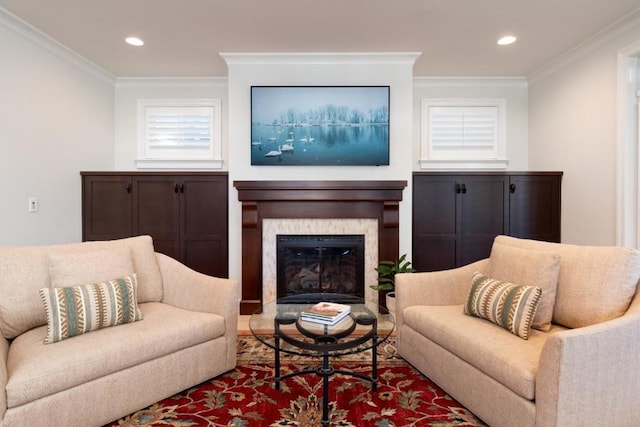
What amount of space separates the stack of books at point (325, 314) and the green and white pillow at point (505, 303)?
2.42 feet

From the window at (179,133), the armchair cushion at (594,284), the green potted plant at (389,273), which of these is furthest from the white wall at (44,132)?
the armchair cushion at (594,284)

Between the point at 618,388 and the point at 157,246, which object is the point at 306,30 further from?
the point at 618,388

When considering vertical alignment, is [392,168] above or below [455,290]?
above

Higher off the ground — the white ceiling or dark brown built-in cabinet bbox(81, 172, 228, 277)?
the white ceiling

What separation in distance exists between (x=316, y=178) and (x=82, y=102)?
2.55m

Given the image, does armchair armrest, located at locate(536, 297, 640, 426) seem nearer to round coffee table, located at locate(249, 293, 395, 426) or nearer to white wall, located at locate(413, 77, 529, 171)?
round coffee table, located at locate(249, 293, 395, 426)

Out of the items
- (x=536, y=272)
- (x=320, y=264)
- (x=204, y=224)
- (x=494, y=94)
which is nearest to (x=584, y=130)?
(x=494, y=94)

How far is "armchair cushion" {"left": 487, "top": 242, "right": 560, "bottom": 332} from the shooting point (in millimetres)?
1893

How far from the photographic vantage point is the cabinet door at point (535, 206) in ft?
12.6

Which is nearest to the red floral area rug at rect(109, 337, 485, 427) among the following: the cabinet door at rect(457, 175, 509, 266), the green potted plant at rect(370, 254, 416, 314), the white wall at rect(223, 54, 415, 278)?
the green potted plant at rect(370, 254, 416, 314)

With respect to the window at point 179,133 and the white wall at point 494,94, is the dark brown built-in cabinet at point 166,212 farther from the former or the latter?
the white wall at point 494,94

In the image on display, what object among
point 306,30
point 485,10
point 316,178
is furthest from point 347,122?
point 485,10

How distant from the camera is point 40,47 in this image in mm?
3193

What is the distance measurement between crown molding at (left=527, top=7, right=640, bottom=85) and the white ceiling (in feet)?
0.17
